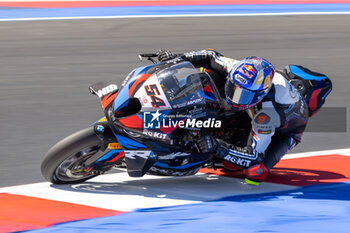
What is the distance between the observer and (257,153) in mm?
5613

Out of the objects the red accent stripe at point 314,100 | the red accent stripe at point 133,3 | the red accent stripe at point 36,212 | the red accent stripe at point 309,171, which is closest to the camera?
the red accent stripe at point 36,212

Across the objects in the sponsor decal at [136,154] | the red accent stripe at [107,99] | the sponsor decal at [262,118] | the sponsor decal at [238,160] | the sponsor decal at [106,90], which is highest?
the sponsor decal at [106,90]

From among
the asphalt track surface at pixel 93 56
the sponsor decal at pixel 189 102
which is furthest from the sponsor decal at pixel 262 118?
the asphalt track surface at pixel 93 56

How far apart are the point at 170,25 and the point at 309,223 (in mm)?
10206

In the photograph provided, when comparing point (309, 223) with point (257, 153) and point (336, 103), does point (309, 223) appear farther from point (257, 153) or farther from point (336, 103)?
point (336, 103)

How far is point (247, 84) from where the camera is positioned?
16.9 feet

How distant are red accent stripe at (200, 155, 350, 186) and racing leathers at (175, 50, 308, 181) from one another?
33cm

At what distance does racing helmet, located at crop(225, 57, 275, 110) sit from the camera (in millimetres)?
5164

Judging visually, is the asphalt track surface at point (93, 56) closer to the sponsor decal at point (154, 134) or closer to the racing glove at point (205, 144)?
the sponsor decal at point (154, 134)

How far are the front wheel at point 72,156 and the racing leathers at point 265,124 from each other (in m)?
1.01

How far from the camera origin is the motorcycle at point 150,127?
5059mm

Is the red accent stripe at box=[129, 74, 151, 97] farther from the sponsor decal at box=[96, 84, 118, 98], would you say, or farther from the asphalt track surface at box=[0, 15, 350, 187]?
the asphalt track surface at box=[0, 15, 350, 187]

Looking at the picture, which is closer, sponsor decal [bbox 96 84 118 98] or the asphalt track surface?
sponsor decal [bbox 96 84 118 98]

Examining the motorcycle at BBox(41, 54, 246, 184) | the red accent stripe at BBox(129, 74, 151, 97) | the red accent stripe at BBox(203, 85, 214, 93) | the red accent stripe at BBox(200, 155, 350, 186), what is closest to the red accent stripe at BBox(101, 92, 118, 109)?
the motorcycle at BBox(41, 54, 246, 184)
